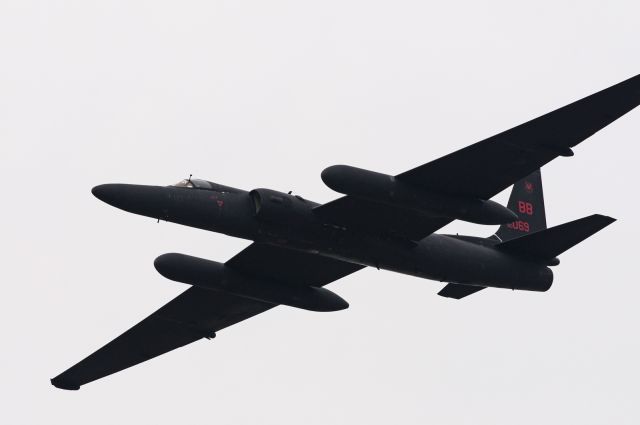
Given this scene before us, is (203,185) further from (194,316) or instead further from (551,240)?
(551,240)

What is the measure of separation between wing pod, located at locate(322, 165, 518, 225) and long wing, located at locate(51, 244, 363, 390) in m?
5.80

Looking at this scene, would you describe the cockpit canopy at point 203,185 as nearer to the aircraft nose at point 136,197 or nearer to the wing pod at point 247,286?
the aircraft nose at point 136,197

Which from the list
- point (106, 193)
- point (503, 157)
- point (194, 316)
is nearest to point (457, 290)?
point (503, 157)

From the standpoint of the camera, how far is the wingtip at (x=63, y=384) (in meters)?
44.7

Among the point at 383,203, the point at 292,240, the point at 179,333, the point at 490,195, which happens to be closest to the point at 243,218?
the point at 292,240

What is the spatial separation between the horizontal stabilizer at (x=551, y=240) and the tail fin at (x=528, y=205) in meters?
3.05

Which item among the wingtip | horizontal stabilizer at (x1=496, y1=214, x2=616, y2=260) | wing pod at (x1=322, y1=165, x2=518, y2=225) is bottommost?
the wingtip

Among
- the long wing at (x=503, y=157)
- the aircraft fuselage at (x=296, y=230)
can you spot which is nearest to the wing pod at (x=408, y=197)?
the long wing at (x=503, y=157)

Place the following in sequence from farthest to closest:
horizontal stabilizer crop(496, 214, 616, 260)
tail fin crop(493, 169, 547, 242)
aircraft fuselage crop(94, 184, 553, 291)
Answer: tail fin crop(493, 169, 547, 242), horizontal stabilizer crop(496, 214, 616, 260), aircraft fuselage crop(94, 184, 553, 291)

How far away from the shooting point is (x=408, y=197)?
1395 inches

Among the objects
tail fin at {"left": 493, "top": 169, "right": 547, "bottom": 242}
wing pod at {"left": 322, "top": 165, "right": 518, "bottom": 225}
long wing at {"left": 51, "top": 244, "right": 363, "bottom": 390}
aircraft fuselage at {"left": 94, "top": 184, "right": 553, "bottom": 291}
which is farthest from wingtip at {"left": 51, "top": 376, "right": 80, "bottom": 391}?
tail fin at {"left": 493, "top": 169, "right": 547, "bottom": 242}

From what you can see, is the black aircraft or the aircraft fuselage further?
the aircraft fuselage

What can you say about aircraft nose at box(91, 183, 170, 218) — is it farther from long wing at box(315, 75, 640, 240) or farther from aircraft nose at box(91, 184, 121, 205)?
long wing at box(315, 75, 640, 240)

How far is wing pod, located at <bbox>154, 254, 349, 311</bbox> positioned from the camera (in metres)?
39.7
